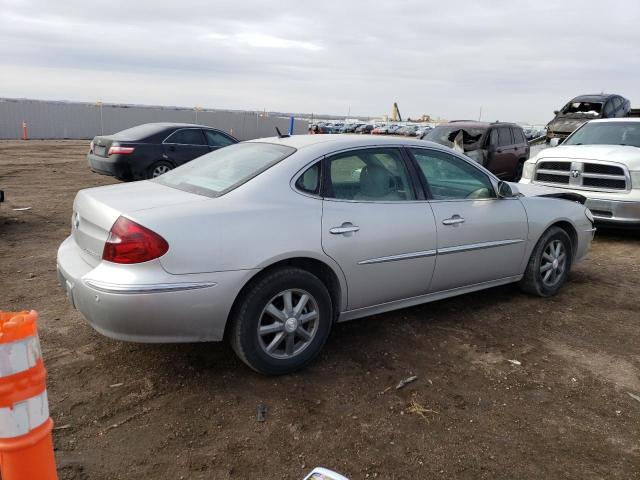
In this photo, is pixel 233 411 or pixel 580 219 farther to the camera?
pixel 580 219

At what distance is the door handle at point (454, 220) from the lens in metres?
4.17

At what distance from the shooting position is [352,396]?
10.8ft

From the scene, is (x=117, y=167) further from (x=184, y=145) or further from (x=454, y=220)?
(x=454, y=220)

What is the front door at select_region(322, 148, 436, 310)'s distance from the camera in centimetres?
363

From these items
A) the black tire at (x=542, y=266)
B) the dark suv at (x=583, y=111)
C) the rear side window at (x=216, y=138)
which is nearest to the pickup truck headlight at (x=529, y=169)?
the black tire at (x=542, y=266)

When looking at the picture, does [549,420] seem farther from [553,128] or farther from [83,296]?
[553,128]

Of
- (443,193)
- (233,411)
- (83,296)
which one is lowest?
(233,411)

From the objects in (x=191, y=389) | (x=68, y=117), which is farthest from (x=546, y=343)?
(x=68, y=117)

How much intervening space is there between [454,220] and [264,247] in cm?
173

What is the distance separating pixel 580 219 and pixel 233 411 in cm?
405

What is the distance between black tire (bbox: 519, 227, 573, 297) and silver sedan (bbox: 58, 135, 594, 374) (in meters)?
0.28

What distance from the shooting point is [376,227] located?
3760mm

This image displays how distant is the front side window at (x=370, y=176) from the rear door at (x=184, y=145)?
772 centimetres

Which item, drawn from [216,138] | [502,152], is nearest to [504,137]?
[502,152]
